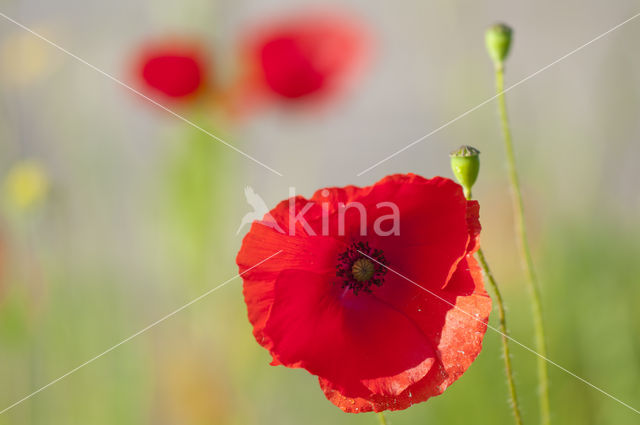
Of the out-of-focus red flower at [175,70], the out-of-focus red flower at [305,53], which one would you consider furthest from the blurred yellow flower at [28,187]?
the out-of-focus red flower at [305,53]

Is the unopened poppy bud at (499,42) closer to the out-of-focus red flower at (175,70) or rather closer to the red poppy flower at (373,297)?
the red poppy flower at (373,297)

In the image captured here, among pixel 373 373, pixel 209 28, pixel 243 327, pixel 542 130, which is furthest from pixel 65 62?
pixel 373 373

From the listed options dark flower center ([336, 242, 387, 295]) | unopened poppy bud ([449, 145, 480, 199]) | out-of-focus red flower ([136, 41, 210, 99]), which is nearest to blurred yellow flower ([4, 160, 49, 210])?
out-of-focus red flower ([136, 41, 210, 99])

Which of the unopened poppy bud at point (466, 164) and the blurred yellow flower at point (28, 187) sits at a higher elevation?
the unopened poppy bud at point (466, 164)

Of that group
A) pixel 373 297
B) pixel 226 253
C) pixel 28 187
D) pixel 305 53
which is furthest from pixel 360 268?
pixel 226 253

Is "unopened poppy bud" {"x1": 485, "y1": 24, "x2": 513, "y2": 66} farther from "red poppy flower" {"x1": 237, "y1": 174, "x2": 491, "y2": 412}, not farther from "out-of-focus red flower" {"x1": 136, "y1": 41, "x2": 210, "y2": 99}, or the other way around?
"out-of-focus red flower" {"x1": 136, "y1": 41, "x2": 210, "y2": 99}

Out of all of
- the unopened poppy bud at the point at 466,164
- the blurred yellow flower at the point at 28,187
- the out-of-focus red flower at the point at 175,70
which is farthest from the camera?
the out-of-focus red flower at the point at 175,70

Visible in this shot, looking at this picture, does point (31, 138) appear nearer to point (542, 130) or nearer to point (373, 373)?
point (542, 130)
